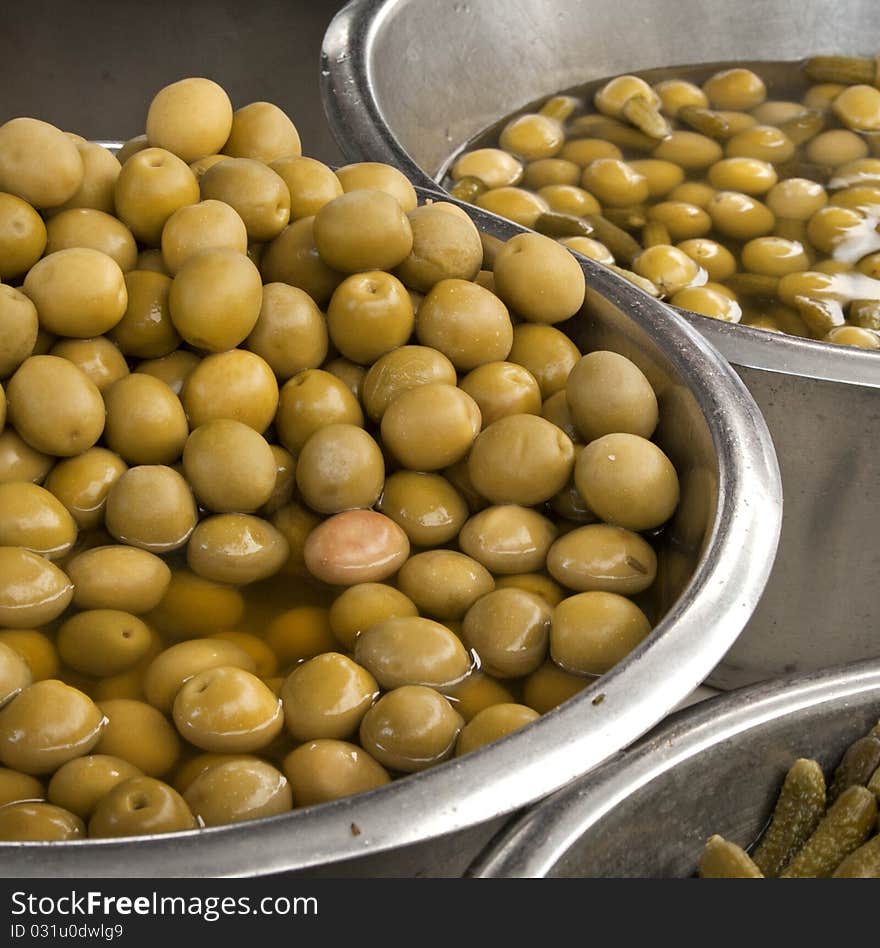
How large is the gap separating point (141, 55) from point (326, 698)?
173cm

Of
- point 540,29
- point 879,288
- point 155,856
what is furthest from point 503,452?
→ point 540,29

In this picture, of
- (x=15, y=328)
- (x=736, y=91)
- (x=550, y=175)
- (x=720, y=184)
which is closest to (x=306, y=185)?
(x=15, y=328)

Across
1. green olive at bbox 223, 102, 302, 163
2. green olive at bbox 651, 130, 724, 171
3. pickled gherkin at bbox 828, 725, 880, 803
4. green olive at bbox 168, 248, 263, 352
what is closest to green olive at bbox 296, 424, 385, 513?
green olive at bbox 168, 248, 263, 352

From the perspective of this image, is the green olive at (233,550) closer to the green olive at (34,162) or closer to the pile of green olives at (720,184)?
the green olive at (34,162)

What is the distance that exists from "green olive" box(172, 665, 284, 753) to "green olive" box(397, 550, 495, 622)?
147 millimetres

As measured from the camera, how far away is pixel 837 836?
92cm

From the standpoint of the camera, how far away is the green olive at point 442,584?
2.93 feet

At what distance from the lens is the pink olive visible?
90 centimetres

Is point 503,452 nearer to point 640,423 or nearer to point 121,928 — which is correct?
point 640,423

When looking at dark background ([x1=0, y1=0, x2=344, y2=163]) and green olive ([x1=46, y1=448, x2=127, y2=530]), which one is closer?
green olive ([x1=46, y1=448, x2=127, y2=530])

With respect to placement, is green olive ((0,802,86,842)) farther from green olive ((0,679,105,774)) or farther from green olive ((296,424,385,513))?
green olive ((296,424,385,513))

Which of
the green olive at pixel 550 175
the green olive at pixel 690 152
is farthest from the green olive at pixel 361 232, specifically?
the green olive at pixel 690 152

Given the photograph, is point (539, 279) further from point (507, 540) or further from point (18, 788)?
point (18, 788)

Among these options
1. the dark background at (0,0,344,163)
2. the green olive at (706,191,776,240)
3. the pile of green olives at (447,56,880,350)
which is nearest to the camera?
the pile of green olives at (447,56,880,350)
